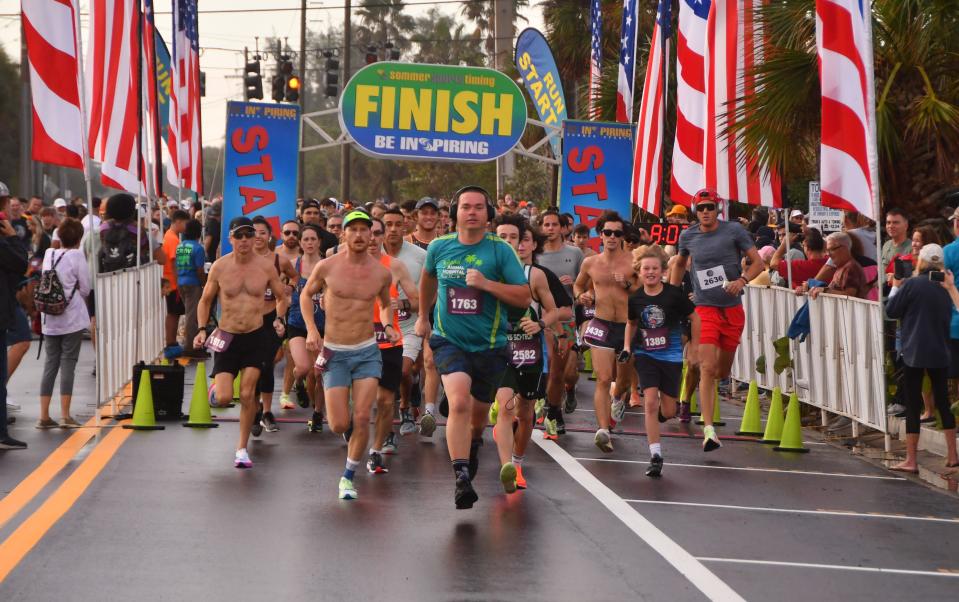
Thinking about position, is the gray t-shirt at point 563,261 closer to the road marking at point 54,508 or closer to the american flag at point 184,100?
the road marking at point 54,508

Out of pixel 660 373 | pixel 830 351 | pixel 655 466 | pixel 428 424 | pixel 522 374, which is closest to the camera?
pixel 522 374

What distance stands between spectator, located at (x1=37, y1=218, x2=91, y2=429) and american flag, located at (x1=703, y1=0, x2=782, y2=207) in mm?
7252

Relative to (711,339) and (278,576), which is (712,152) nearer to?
(711,339)

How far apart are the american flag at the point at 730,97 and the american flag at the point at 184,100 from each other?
9585 millimetres

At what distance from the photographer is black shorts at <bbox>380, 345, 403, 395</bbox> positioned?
1195cm

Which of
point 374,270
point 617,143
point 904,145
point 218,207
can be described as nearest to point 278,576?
point 374,270

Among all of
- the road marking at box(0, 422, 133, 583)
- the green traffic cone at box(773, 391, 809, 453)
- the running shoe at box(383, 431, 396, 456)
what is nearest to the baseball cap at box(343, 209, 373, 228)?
the running shoe at box(383, 431, 396, 456)

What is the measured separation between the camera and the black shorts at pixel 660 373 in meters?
12.4

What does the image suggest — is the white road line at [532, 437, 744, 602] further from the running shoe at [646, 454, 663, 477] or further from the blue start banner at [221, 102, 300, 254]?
the blue start banner at [221, 102, 300, 254]

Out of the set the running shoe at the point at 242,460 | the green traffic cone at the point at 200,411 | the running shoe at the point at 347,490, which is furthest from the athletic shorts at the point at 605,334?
the running shoe at the point at 347,490

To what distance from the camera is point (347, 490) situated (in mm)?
10266

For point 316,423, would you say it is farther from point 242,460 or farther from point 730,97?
point 730,97

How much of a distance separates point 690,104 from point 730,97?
152 cm

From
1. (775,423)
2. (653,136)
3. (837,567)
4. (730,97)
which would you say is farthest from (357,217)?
(653,136)
